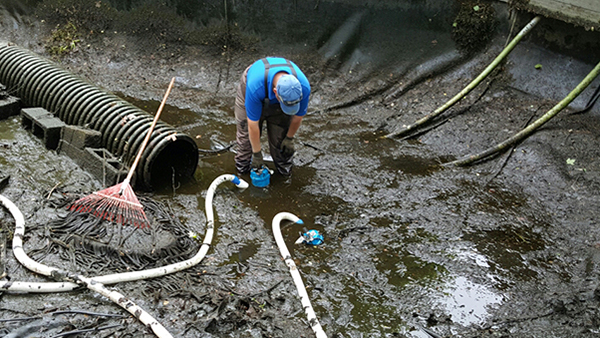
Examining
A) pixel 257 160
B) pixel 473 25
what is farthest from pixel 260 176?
pixel 473 25

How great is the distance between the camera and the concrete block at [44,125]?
5.05 metres

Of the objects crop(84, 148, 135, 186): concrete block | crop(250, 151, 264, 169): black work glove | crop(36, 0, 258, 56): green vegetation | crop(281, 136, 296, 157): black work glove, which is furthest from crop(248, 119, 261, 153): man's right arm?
crop(36, 0, 258, 56): green vegetation

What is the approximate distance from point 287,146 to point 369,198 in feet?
3.81

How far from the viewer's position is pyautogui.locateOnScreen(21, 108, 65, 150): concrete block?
16.6 ft

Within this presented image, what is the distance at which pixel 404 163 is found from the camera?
5934mm

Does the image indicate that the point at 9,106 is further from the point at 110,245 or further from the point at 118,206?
the point at 110,245

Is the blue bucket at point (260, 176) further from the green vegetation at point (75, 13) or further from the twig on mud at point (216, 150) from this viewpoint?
the green vegetation at point (75, 13)

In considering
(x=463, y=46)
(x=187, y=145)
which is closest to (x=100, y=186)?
(x=187, y=145)

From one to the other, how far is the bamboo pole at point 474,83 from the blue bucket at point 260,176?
232cm

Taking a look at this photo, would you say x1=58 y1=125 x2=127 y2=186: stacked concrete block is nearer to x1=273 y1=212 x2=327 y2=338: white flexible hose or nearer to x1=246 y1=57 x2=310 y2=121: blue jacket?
x1=246 y1=57 x2=310 y2=121: blue jacket

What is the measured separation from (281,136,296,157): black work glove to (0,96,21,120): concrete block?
368cm

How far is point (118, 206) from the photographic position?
152 inches

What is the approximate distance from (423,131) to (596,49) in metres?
2.60

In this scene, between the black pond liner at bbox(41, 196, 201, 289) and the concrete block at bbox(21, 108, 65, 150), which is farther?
the concrete block at bbox(21, 108, 65, 150)
